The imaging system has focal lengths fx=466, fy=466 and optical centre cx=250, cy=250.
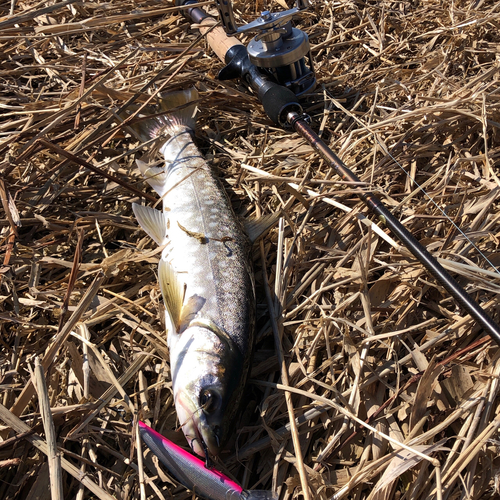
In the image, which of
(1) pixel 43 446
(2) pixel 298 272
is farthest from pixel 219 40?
(1) pixel 43 446

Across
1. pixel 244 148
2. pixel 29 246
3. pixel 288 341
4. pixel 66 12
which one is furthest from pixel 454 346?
pixel 66 12

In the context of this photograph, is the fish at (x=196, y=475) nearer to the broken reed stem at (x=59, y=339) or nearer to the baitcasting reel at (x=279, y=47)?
the broken reed stem at (x=59, y=339)

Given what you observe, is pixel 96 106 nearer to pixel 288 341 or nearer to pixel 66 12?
pixel 66 12

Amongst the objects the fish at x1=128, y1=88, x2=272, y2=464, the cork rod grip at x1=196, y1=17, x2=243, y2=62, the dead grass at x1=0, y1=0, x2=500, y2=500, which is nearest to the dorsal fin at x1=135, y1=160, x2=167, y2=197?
the fish at x1=128, y1=88, x2=272, y2=464

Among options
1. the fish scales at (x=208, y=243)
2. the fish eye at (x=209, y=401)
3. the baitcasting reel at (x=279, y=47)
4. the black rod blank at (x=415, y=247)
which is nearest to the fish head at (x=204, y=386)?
the fish eye at (x=209, y=401)

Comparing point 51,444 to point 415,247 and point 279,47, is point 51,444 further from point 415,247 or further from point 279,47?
point 279,47

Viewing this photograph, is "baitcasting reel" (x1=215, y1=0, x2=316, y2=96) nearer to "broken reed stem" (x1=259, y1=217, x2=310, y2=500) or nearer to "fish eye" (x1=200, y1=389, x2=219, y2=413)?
"broken reed stem" (x1=259, y1=217, x2=310, y2=500)
